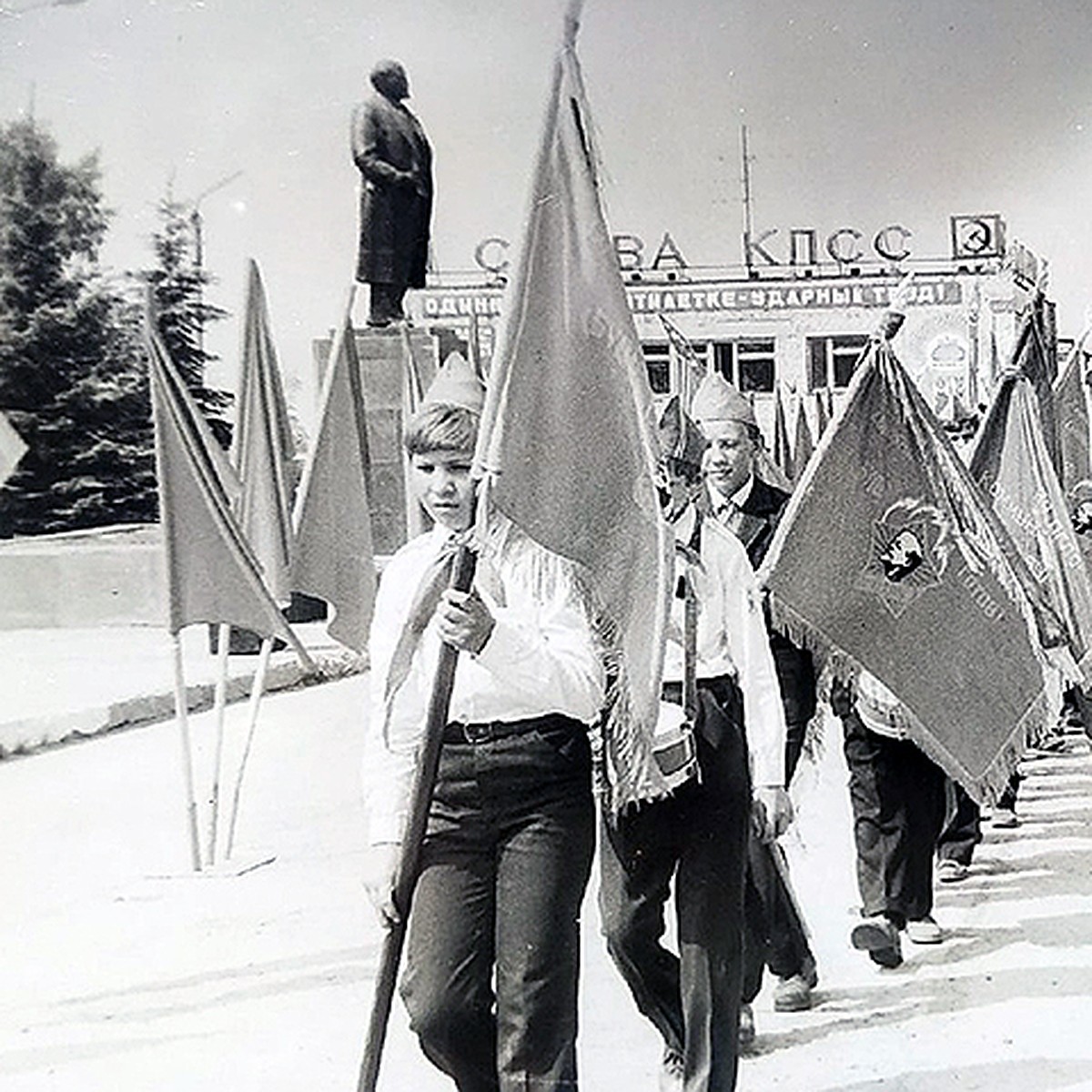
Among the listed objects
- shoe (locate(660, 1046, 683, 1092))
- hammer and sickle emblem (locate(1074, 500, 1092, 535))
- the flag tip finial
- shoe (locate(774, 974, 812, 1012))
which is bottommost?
shoe (locate(660, 1046, 683, 1092))

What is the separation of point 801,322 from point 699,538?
298 mm

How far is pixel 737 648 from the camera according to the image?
1944mm

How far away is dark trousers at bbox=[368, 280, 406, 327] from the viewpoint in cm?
195

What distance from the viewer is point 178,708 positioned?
1.99 meters

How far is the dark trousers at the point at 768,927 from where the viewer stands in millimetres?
2000

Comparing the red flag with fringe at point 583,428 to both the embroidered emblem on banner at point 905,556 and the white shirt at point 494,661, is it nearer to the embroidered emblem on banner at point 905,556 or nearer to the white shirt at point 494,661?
the white shirt at point 494,661

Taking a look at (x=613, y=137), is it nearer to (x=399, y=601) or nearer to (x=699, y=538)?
(x=699, y=538)

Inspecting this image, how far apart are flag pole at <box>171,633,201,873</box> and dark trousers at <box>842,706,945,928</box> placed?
800mm

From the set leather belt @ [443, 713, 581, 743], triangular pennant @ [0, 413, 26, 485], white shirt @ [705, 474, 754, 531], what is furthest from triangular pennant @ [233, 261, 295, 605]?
white shirt @ [705, 474, 754, 531]

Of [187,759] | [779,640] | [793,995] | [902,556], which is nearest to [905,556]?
[902,556]

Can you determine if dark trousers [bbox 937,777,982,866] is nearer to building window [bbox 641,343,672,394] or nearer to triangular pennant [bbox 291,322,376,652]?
building window [bbox 641,343,672,394]

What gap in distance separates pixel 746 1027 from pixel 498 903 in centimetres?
43

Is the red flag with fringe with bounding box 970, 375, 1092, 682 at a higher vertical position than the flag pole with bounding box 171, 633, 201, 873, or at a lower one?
higher

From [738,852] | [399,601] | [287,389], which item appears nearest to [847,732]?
[738,852]
